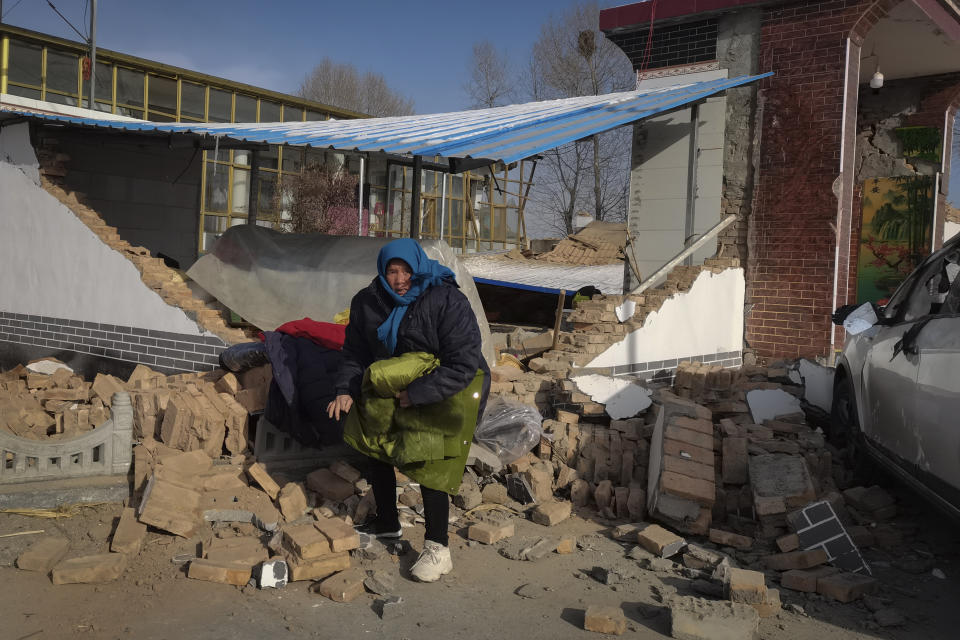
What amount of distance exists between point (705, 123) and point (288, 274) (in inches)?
196

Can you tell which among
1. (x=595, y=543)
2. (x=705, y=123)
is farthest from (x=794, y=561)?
(x=705, y=123)

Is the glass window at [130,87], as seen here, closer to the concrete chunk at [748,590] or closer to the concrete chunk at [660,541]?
the concrete chunk at [660,541]

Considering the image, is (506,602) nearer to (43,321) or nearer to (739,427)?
(739,427)

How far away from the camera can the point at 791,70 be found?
8195 millimetres

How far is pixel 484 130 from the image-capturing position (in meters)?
6.23

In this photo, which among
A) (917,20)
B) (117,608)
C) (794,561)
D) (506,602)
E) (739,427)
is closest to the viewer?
(117,608)

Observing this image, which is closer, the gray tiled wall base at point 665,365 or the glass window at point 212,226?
the gray tiled wall base at point 665,365

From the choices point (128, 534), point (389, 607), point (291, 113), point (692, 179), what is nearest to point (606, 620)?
A: point (389, 607)

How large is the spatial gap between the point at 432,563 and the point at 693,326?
505 centimetres

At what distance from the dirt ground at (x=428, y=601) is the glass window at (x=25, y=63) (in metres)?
13.2

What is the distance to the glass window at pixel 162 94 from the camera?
15859 mm

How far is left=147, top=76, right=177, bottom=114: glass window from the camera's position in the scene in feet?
52.0

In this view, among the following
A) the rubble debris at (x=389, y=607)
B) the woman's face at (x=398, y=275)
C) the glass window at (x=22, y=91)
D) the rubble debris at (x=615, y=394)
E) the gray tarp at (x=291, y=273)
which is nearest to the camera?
the rubble debris at (x=389, y=607)

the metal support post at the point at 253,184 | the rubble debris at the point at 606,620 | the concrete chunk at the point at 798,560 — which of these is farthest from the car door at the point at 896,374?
the metal support post at the point at 253,184
